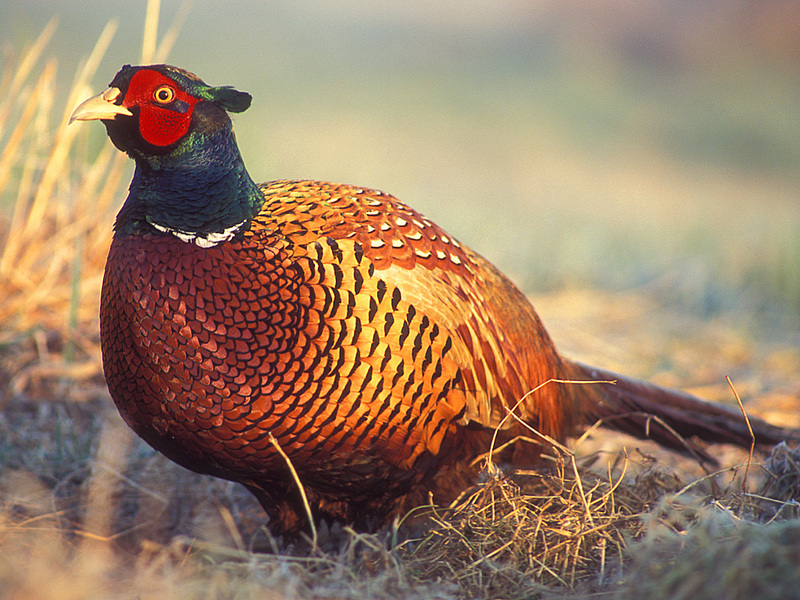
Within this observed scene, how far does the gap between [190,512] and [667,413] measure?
2023mm

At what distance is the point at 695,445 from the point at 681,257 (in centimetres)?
401

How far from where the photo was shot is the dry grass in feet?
6.06

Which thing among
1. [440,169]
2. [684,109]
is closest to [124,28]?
[440,169]

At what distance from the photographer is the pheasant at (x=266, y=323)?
7.53ft

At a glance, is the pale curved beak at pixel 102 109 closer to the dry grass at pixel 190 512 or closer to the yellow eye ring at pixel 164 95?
the yellow eye ring at pixel 164 95

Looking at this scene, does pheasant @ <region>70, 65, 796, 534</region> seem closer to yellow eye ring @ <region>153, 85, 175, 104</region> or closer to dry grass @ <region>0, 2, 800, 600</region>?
yellow eye ring @ <region>153, 85, 175, 104</region>

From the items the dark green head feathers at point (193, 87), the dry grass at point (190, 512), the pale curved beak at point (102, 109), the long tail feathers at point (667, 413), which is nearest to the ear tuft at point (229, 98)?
the dark green head feathers at point (193, 87)

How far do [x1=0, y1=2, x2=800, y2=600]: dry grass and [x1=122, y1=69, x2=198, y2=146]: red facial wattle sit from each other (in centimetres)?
119

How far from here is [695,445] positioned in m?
3.19

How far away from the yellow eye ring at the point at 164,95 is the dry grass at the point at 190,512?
4.23 ft

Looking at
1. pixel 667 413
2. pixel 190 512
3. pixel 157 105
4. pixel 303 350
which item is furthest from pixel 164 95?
pixel 667 413

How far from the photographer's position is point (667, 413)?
3135 mm

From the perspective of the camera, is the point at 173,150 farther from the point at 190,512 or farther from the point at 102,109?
the point at 190,512

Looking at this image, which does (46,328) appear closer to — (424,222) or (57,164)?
(57,164)
